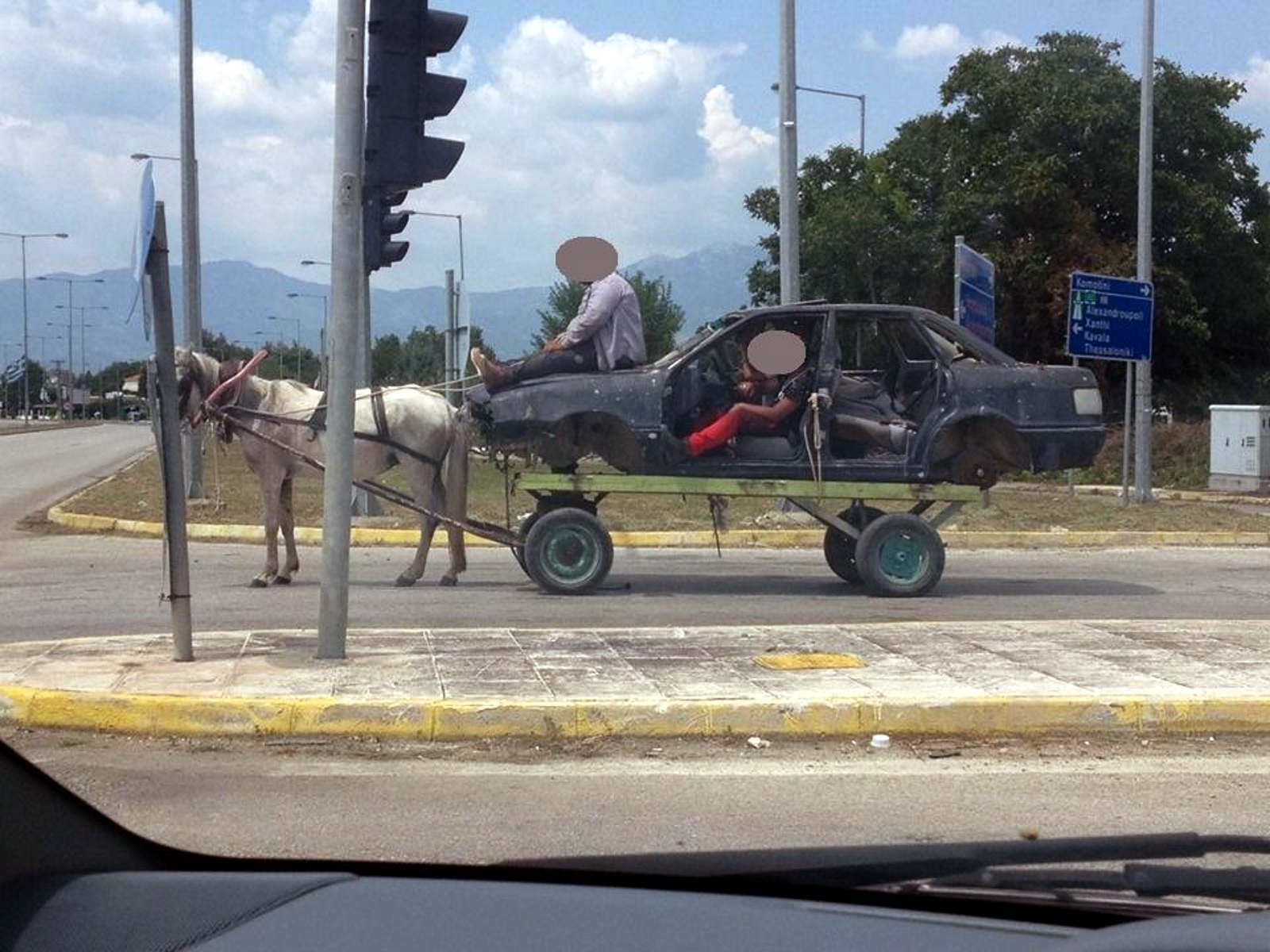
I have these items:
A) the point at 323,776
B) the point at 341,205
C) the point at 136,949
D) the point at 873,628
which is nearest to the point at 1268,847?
the point at 136,949

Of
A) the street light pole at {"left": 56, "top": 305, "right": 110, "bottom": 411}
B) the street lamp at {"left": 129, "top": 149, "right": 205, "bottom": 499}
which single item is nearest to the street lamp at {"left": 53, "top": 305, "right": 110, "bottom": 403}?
the street light pole at {"left": 56, "top": 305, "right": 110, "bottom": 411}

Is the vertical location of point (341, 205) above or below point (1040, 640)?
above

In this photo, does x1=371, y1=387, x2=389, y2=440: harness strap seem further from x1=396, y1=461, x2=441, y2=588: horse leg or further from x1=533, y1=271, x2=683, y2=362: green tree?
x1=533, y1=271, x2=683, y2=362: green tree

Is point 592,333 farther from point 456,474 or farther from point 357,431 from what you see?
point 357,431

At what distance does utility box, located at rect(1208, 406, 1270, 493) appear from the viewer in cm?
2633

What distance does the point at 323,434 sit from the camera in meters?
12.9

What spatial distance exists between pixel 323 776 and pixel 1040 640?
15.4 ft

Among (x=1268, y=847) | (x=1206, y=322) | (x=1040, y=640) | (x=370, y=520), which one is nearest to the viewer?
(x=1268, y=847)

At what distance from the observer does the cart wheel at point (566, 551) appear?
12227 millimetres

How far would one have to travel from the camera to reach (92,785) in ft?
21.4

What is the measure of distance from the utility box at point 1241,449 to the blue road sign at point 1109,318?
17.5 feet

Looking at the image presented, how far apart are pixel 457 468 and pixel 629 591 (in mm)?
1684

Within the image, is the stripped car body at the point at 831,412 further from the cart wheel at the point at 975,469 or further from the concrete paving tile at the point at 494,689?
the concrete paving tile at the point at 494,689

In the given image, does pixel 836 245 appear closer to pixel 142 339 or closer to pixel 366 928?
pixel 142 339
